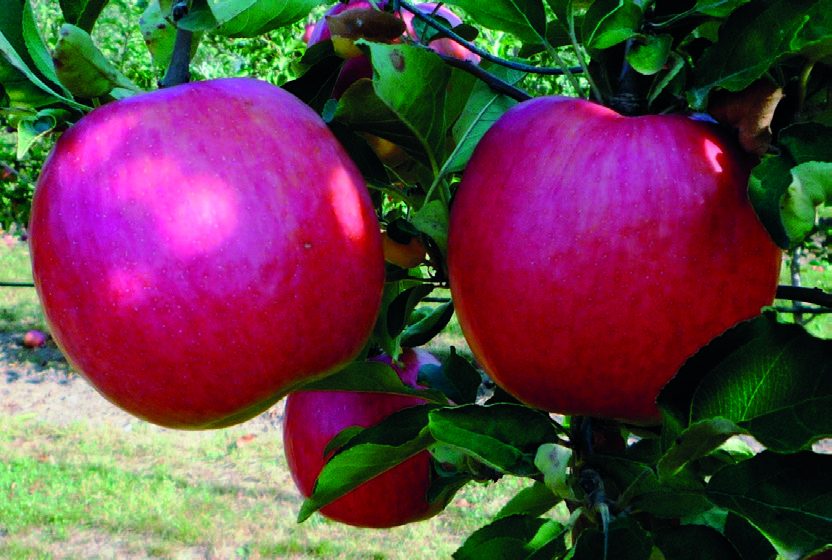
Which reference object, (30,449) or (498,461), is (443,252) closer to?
(498,461)

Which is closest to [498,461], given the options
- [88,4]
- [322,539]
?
[88,4]

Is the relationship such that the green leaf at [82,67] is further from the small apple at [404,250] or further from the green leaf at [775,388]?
the green leaf at [775,388]

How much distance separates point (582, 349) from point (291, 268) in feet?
0.63

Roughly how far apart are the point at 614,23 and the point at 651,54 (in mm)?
30

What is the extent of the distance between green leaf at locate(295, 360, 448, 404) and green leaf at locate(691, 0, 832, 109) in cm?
33

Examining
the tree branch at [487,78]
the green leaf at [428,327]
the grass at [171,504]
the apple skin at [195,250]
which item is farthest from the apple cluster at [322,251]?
the grass at [171,504]

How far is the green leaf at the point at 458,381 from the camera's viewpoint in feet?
2.34

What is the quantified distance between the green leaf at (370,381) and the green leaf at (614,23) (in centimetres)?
32

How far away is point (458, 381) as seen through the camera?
72 centimetres

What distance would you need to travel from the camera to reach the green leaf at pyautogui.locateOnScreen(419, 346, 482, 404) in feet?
2.34

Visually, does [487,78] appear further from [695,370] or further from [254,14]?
[695,370]

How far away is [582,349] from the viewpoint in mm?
499

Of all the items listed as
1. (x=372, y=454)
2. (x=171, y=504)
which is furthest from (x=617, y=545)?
(x=171, y=504)

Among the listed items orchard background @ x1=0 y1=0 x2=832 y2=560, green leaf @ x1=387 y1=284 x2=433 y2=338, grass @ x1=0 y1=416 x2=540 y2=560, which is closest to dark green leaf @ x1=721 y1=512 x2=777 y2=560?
orchard background @ x1=0 y1=0 x2=832 y2=560
